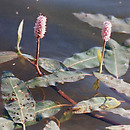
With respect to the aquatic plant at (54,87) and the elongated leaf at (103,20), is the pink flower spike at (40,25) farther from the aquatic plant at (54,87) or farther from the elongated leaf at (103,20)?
the elongated leaf at (103,20)

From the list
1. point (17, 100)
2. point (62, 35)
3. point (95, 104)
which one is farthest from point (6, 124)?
point (62, 35)

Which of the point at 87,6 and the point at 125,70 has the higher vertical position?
the point at 87,6

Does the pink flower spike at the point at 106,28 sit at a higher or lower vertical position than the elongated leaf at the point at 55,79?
higher

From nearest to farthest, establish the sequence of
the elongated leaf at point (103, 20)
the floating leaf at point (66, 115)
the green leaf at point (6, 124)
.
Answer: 1. the green leaf at point (6, 124)
2. the floating leaf at point (66, 115)
3. the elongated leaf at point (103, 20)

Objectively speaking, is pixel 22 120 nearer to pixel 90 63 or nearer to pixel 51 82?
pixel 51 82

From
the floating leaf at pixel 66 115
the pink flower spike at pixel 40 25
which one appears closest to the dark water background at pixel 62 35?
the floating leaf at pixel 66 115

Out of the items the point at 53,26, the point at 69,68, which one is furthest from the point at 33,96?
the point at 53,26
